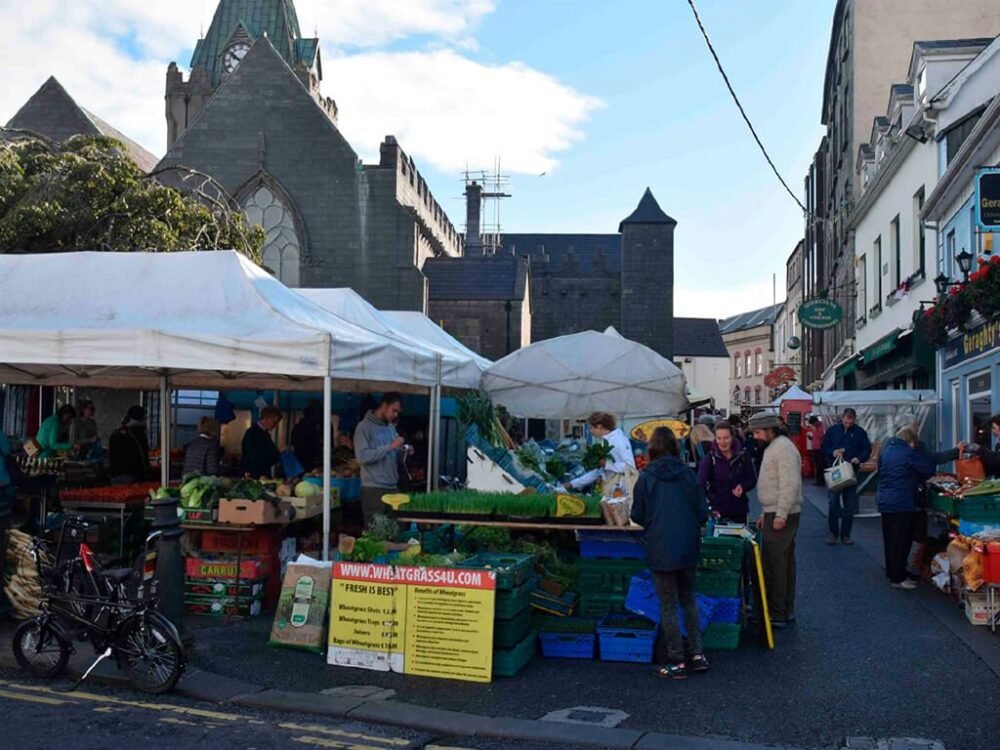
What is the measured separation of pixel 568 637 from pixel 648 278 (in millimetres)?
46215

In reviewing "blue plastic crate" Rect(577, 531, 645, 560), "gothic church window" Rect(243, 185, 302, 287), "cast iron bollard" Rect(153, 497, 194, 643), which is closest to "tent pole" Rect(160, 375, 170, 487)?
"cast iron bollard" Rect(153, 497, 194, 643)

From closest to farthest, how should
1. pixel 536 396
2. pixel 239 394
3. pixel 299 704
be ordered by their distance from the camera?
pixel 299 704 → pixel 536 396 → pixel 239 394

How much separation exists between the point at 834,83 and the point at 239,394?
28039 millimetres

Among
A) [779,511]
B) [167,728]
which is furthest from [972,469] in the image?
[167,728]

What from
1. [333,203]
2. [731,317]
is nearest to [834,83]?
[333,203]

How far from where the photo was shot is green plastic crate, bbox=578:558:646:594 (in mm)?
7988

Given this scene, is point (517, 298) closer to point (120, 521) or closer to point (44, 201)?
point (44, 201)

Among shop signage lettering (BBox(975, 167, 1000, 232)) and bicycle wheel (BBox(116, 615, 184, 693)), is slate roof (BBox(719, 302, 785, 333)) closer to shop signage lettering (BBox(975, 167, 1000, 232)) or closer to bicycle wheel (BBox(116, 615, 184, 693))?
shop signage lettering (BBox(975, 167, 1000, 232))

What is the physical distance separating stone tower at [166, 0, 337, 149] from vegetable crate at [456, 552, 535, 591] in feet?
174

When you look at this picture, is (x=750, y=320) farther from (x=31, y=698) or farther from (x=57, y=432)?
(x=31, y=698)

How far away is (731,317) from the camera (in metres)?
93.8

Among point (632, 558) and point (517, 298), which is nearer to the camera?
point (632, 558)

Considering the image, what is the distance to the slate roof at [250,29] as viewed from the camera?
6078 centimetres

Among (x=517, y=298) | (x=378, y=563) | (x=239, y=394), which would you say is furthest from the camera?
(x=517, y=298)
